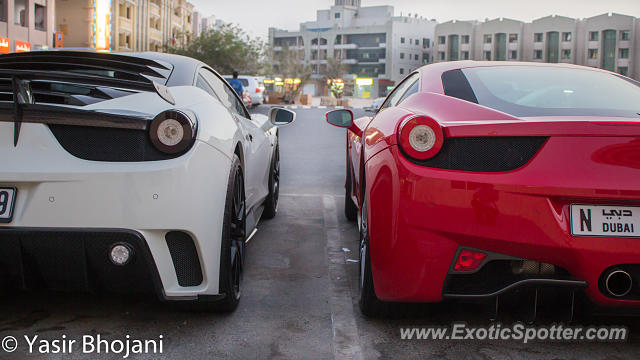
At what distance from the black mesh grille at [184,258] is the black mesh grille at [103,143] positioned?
0.36 m

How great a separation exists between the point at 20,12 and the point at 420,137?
3790 cm

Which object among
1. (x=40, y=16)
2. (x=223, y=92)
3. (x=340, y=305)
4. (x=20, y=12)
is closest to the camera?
(x=340, y=305)

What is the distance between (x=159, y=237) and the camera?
2.89 metres

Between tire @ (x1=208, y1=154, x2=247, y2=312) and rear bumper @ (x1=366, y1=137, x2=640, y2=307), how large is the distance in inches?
30.9

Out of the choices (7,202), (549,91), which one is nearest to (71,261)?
(7,202)

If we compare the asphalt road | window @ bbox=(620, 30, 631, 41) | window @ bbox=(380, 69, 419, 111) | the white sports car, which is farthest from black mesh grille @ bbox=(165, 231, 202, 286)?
window @ bbox=(620, 30, 631, 41)

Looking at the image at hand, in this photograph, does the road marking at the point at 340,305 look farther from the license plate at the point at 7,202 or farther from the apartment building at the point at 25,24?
the apartment building at the point at 25,24

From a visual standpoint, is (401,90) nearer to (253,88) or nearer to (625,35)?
(253,88)

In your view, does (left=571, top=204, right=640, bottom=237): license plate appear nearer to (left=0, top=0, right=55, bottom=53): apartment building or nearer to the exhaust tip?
the exhaust tip

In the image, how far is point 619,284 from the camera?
281 centimetres

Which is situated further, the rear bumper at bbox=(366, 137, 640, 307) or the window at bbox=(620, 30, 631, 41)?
the window at bbox=(620, 30, 631, 41)

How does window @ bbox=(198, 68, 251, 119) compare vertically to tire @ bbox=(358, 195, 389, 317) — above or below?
above

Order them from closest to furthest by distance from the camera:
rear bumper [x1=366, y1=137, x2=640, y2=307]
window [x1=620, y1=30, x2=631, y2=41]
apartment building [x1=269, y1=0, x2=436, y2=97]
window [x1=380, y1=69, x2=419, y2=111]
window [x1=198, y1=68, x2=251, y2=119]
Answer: rear bumper [x1=366, y1=137, x2=640, y2=307] < window [x1=380, y1=69, x2=419, y2=111] < window [x1=198, y1=68, x2=251, y2=119] < window [x1=620, y1=30, x2=631, y2=41] < apartment building [x1=269, y1=0, x2=436, y2=97]

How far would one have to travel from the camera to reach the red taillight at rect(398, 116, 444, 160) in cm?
285
